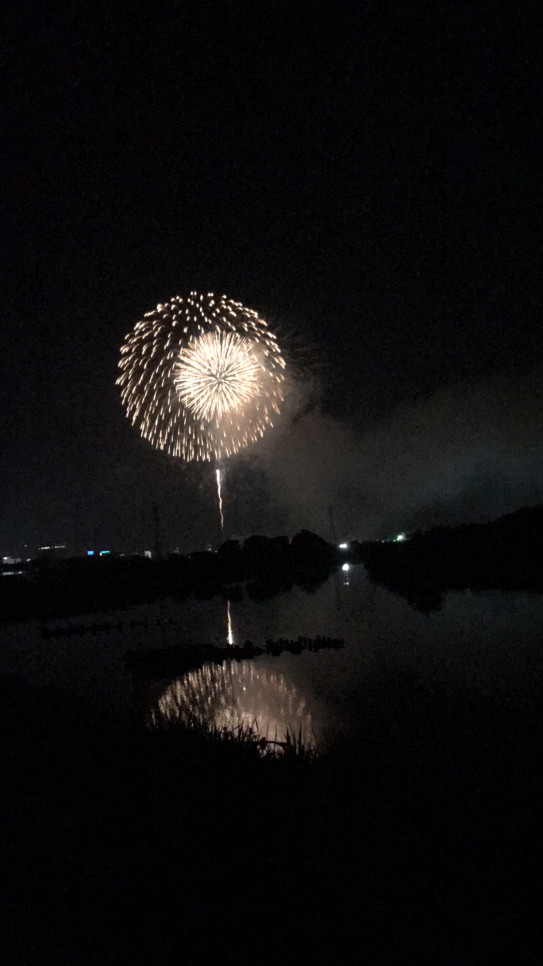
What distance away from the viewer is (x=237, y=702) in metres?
14.5

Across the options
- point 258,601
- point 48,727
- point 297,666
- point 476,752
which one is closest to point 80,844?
point 48,727

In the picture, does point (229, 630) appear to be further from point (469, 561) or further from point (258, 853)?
point (469, 561)

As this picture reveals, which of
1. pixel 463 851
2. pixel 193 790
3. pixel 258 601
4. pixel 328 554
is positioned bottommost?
pixel 463 851

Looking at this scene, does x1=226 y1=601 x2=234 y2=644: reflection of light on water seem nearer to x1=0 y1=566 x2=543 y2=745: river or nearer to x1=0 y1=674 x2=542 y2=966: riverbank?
x1=0 y1=566 x2=543 y2=745: river

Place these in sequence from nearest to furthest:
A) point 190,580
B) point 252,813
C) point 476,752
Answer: point 252,813 → point 476,752 → point 190,580

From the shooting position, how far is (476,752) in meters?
9.84

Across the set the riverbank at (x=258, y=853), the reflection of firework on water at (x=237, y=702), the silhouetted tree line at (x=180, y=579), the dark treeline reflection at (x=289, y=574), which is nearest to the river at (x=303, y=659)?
the reflection of firework on water at (x=237, y=702)

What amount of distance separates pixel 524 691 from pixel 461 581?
26282mm

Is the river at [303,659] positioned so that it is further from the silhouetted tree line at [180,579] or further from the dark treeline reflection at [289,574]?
the silhouetted tree line at [180,579]

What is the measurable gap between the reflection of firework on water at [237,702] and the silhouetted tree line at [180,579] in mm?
19498

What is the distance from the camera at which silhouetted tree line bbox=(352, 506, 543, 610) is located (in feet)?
120

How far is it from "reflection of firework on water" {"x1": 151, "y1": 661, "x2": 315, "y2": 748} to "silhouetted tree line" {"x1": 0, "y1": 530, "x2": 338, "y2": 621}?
19.5m

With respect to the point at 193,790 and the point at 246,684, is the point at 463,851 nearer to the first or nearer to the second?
the point at 193,790

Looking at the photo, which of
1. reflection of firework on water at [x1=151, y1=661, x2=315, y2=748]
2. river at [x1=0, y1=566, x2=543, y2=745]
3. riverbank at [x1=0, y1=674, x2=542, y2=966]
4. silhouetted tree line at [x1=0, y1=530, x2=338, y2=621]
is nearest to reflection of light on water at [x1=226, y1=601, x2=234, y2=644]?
river at [x1=0, y1=566, x2=543, y2=745]
